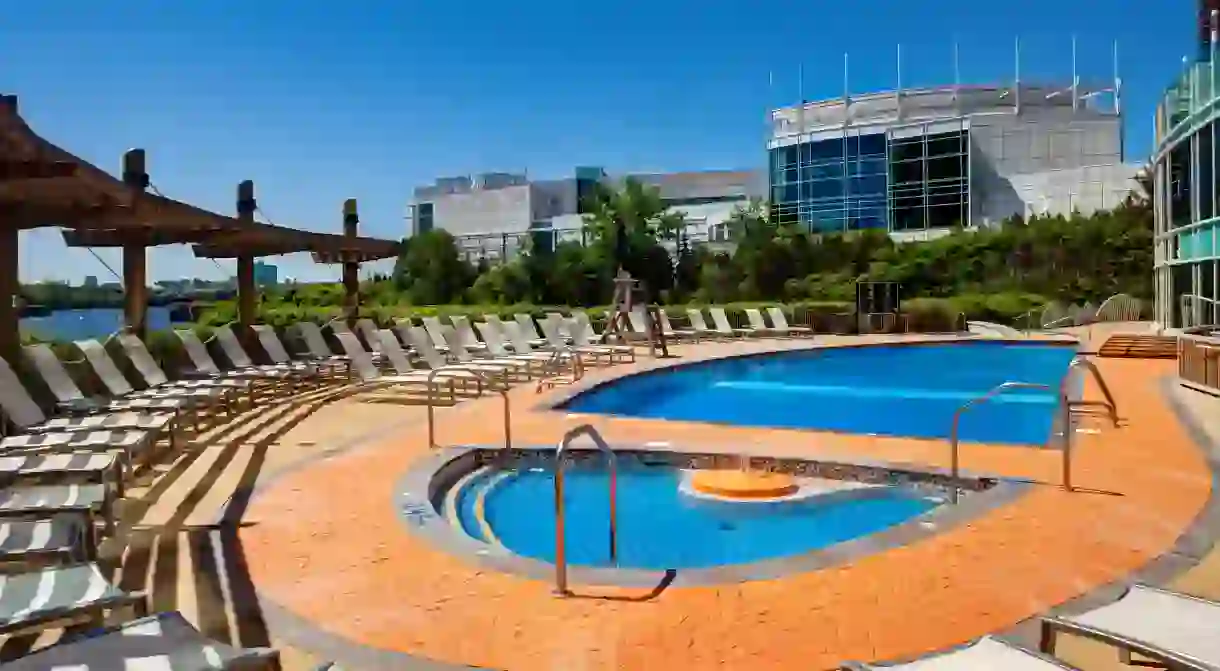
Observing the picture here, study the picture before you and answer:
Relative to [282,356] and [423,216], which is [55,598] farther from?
[423,216]

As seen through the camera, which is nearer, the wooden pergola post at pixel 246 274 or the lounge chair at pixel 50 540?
the lounge chair at pixel 50 540

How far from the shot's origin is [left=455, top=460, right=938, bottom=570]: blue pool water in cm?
580

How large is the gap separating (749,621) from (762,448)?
13.0 ft

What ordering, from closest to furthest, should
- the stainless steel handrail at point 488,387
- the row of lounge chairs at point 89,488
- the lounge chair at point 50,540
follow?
the row of lounge chairs at point 89,488, the lounge chair at point 50,540, the stainless steel handrail at point 488,387

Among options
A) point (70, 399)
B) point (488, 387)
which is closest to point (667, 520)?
point (70, 399)

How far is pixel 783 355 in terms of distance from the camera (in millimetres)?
17500

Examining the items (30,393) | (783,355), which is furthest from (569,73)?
(30,393)

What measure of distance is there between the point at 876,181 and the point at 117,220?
39.6 meters

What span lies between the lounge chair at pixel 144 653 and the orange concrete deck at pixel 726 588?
2.53 ft

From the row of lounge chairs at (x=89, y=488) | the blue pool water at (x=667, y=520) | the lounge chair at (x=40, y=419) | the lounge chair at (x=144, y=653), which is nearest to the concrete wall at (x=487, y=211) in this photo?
the row of lounge chairs at (x=89, y=488)

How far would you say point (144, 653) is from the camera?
289cm

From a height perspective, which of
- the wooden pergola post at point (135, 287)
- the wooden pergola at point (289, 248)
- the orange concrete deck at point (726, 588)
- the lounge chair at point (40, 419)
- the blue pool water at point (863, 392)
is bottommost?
the orange concrete deck at point (726, 588)

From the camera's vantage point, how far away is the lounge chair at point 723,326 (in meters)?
21.0

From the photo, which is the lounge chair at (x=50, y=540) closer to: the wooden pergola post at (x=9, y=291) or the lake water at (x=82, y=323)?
the wooden pergola post at (x=9, y=291)
